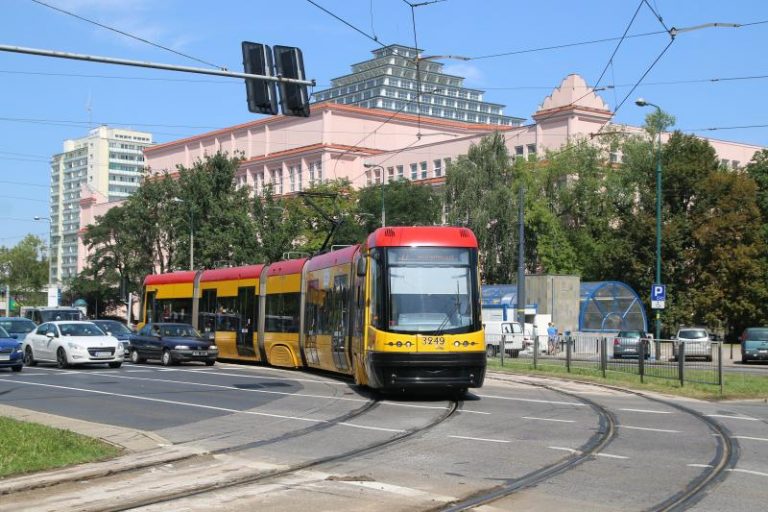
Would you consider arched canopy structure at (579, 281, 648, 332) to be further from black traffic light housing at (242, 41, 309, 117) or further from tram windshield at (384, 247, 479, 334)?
black traffic light housing at (242, 41, 309, 117)

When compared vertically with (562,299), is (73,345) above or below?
below

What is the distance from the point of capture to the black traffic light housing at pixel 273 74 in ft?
59.3

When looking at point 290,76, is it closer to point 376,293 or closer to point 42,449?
point 376,293

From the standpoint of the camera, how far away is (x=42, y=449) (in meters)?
11.7

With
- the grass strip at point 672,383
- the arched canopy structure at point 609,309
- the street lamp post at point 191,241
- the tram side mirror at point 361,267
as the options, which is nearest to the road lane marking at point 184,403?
the tram side mirror at point 361,267

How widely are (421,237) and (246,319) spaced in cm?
1464

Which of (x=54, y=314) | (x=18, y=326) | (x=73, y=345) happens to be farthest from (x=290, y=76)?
(x=54, y=314)

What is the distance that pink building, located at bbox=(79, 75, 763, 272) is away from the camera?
74.9 metres

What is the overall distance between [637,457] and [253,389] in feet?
39.6

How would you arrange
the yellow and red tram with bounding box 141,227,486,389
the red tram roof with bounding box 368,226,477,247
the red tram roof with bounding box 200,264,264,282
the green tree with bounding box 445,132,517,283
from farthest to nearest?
the green tree with bounding box 445,132,517,283 < the red tram roof with bounding box 200,264,264,282 < the red tram roof with bounding box 368,226,477,247 < the yellow and red tram with bounding box 141,227,486,389

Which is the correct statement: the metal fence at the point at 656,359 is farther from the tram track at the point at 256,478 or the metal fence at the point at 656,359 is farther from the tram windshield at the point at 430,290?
the tram track at the point at 256,478

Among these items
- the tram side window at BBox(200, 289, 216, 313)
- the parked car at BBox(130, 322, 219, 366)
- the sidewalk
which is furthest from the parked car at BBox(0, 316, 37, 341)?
the sidewalk

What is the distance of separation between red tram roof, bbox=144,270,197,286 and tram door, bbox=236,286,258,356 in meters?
4.68

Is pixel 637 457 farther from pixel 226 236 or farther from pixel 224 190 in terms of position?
pixel 224 190
